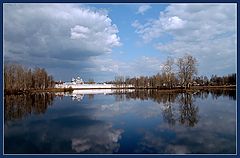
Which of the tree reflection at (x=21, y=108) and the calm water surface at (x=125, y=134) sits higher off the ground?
the tree reflection at (x=21, y=108)

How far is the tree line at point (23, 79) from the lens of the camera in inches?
1665

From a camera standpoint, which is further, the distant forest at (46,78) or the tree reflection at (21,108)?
the distant forest at (46,78)

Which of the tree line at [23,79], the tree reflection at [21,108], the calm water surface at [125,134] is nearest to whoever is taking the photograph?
the calm water surface at [125,134]

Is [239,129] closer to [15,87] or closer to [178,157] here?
[178,157]

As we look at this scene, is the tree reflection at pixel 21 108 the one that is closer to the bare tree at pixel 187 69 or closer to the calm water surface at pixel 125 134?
the calm water surface at pixel 125 134

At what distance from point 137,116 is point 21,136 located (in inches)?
271

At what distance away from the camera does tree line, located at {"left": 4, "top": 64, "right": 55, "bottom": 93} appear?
139 feet

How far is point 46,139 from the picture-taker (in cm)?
1093

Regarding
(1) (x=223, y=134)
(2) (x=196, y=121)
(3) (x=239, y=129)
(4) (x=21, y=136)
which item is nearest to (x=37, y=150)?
(4) (x=21, y=136)

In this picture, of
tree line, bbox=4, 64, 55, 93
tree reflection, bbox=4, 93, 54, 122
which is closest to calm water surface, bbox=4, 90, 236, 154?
tree reflection, bbox=4, 93, 54, 122

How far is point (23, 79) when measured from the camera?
48562 millimetres

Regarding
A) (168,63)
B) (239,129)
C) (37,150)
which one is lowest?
(37,150)

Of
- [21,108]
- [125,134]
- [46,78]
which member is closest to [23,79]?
[46,78]

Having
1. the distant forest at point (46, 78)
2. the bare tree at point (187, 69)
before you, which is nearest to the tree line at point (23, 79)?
the distant forest at point (46, 78)
